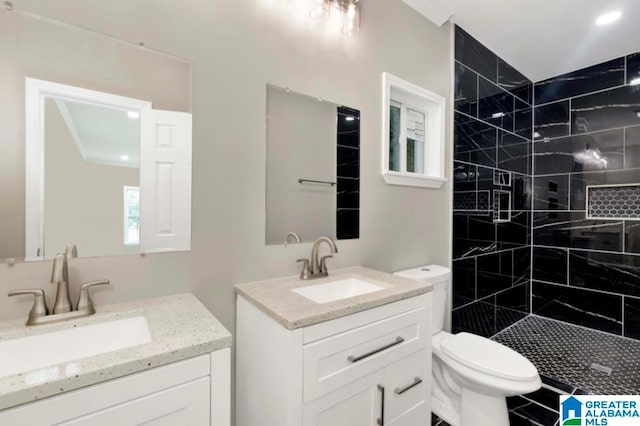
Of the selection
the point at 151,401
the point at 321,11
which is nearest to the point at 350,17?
the point at 321,11

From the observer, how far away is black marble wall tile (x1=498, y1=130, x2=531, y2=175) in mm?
2734

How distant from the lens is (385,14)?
1.88 metres

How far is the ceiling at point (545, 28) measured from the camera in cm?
201

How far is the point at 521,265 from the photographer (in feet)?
10.1

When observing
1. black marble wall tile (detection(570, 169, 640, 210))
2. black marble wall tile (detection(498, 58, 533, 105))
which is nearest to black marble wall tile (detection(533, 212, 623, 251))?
black marble wall tile (detection(570, 169, 640, 210))

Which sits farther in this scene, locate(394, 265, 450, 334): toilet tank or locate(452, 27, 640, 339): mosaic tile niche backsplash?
locate(452, 27, 640, 339): mosaic tile niche backsplash

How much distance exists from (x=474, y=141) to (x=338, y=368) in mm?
2122

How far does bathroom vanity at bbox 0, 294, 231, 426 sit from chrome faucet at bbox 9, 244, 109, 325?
0.04m

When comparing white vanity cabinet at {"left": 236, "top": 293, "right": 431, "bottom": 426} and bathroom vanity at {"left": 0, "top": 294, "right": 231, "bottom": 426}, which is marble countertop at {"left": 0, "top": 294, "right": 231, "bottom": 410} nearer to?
bathroom vanity at {"left": 0, "top": 294, "right": 231, "bottom": 426}

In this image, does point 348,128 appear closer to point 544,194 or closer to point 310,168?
point 310,168

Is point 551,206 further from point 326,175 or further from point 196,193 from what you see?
point 196,193

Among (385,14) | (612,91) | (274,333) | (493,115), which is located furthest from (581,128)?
(274,333)

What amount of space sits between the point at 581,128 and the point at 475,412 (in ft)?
9.69

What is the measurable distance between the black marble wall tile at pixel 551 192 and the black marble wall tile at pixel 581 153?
0.24ft
